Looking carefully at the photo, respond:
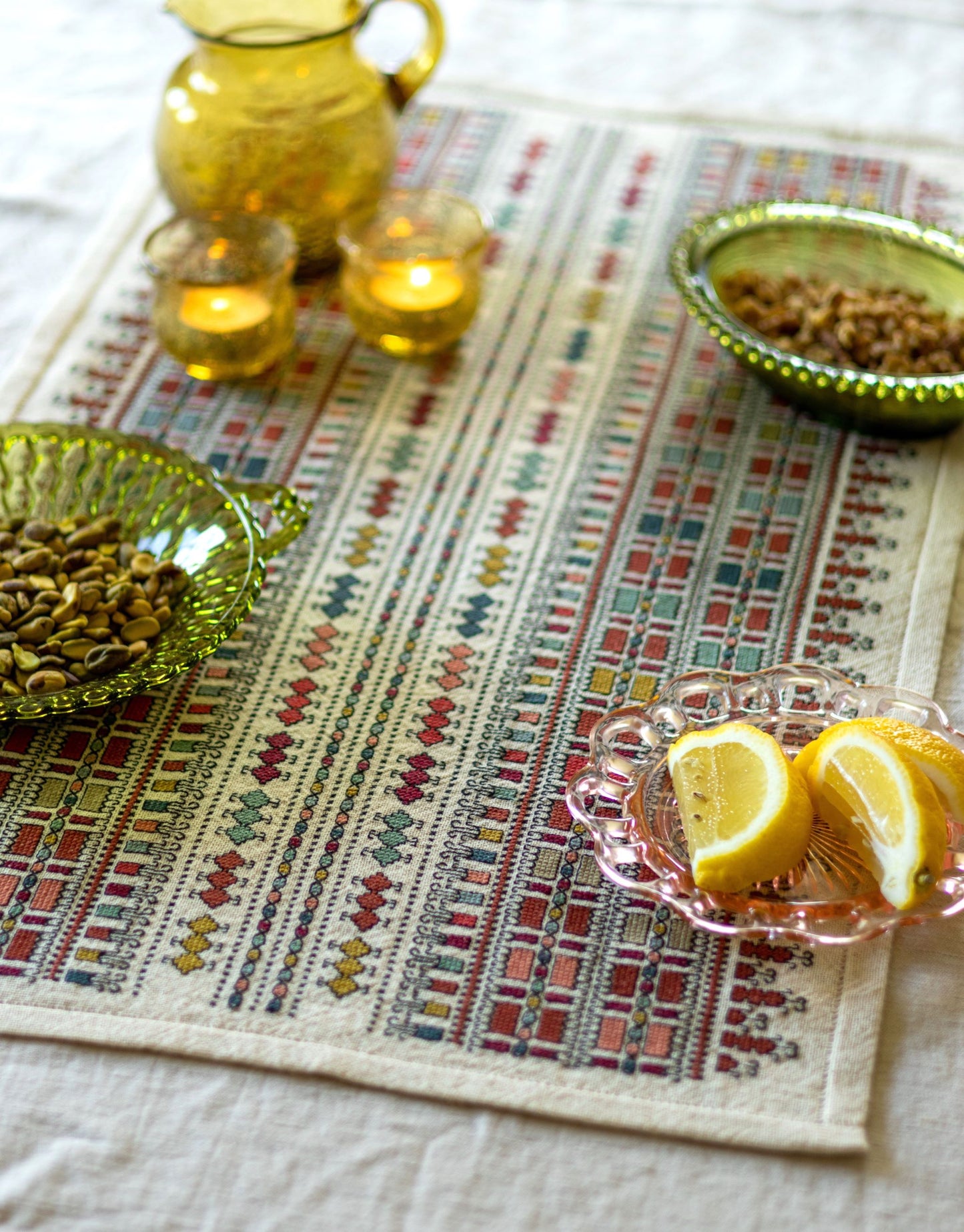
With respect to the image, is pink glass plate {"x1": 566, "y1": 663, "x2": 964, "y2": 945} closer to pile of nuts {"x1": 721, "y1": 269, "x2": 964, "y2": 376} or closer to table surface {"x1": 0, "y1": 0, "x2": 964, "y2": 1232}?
table surface {"x1": 0, "y1": 0, "x2": 964, "y2": 1232}

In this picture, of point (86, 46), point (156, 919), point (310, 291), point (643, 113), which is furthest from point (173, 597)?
point (86, 46)

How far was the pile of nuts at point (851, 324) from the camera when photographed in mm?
928

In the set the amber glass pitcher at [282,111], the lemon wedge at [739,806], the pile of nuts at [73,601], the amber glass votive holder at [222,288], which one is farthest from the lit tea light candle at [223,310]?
the lemon wedge at [739,806]

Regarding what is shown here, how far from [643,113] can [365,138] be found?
40 cm

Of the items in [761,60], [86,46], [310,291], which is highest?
[761,60]

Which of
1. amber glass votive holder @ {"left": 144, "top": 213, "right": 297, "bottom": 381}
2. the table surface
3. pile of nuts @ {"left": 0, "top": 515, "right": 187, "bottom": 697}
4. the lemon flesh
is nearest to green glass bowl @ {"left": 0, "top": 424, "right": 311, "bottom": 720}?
pile of nuts @ {"left": 0, "top": 515, "right": 187, "bottom": 697}

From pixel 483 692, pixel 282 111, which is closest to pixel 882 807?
pixel 483 692

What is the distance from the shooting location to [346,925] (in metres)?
0.67

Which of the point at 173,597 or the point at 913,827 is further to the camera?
the point at 173,597

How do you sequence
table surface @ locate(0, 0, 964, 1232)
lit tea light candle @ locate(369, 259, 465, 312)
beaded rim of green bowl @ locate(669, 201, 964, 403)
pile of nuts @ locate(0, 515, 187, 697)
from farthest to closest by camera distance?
1. lit tea light candle @ locate(369, 259, 465, 312)
2. beaded rim of green bowl @ locate(669, 201, 964, 403)
3. pile of nuts @ locate(0, 515, 187, 697)
4. table surface @ locate(0, 0, 964, 1232)

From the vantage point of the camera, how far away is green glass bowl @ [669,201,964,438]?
91cm

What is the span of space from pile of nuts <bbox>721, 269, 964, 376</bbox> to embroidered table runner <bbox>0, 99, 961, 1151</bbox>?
7cm

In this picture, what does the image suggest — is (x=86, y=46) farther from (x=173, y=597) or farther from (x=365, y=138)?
(x=173, y=597)

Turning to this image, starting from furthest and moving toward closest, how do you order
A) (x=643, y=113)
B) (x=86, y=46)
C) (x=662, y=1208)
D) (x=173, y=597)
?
(x=86, y=46) → (x=643, y=113) → (x=173, y=597) → (x=662, y=1208)
